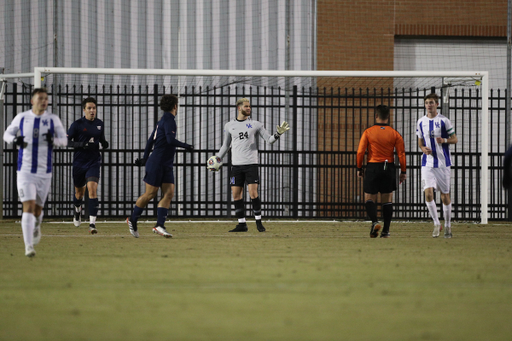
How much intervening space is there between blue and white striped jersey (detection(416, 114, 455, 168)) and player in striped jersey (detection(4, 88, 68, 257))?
5074 millimetres

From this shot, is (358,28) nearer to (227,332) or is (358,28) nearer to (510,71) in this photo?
(510,71)

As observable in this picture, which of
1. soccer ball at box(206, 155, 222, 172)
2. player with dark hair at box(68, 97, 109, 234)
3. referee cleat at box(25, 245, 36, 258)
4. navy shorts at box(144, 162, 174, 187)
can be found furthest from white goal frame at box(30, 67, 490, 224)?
referee cleat at box(25, 245, 36, 258)

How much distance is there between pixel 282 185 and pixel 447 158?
526 cm

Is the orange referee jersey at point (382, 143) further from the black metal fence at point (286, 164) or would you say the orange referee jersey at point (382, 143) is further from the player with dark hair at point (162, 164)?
the black metal fence at point (286, 164)

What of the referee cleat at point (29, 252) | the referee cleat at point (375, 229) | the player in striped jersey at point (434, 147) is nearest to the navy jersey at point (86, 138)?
the referee cleat at point (29, 252)

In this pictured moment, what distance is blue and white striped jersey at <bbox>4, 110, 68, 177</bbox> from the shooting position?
24.2 ft

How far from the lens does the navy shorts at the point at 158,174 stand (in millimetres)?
9375

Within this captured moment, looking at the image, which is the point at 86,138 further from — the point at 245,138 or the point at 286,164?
the point at 286,164

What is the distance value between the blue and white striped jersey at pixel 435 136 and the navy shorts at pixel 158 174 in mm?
3594

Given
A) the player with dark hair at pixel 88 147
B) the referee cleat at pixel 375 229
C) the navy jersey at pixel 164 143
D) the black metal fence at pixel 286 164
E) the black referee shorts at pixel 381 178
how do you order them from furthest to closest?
the black metal fence at pixel 286 164
the player with dark hair at pixel 88 147
the black referee shorts at pixel 381 178
the referee cleat at pixel 375 229
the navy jersey at pixel 164 143

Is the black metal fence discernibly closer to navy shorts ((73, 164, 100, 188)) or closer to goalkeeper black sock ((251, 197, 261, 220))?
navy shorts ((73, 164, 100, 188))

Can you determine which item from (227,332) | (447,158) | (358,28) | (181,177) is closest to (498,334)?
(227,332)

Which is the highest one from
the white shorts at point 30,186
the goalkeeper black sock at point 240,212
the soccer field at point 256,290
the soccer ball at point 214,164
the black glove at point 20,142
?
the black glove at point 20,142

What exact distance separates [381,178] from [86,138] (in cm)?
469
